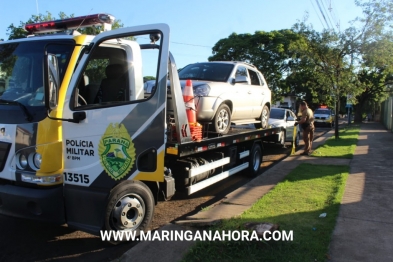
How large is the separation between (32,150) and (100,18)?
199cm

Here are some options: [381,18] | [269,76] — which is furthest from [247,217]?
[269,76]

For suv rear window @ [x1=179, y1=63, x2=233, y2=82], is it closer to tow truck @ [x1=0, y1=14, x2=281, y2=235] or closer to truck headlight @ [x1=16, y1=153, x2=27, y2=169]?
tow truck @ [x1=0, y1=14, x2=281, y2=235]

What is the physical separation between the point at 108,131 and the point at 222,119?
288cm

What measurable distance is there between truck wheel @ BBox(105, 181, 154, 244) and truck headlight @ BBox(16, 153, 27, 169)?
3.42 ft

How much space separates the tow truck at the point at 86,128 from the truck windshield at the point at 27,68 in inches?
0.5

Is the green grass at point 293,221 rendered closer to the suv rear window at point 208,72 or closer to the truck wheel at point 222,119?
the truck wheel at point 222,119

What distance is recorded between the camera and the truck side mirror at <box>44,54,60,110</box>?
147 inches

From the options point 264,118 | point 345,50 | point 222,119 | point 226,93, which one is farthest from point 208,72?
point 345,50

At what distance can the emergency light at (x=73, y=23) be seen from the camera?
189 inches

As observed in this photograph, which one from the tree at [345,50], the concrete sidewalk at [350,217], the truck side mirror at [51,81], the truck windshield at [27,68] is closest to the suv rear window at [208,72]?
the concrete sidewalk at [350,217]

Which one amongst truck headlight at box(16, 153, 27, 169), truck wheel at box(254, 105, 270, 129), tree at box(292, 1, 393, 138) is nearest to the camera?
truck headlight at box(16, 153, 27, 169)

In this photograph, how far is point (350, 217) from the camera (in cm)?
525

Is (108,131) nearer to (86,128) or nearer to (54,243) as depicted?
(86,128)

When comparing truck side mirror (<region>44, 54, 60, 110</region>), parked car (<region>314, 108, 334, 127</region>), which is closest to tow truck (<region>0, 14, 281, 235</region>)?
truck side mirror (<region>44, 54, 60, 110</region>)
